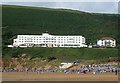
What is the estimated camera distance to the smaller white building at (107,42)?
2349 inches

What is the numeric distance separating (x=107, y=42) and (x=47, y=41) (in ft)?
34.5

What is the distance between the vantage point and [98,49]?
190 ft

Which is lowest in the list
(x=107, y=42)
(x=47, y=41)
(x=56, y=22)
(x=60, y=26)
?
(x=107, y=42)

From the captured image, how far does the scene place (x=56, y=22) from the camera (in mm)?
77500

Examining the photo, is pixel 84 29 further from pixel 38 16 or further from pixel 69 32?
pixel 38 16

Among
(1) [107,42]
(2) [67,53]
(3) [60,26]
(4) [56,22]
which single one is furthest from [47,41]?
(4) [56,22]

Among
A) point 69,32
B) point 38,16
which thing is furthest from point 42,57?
A: point 38,16

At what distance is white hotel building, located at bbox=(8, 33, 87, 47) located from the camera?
5825cm

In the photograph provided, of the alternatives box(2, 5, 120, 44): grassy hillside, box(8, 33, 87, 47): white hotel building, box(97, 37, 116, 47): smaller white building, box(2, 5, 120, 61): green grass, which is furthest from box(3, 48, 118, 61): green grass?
box(2, 5, 120, 44): grassy hillside

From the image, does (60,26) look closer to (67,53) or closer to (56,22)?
(56,22)

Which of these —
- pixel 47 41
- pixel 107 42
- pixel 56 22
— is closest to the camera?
pixel 47 41

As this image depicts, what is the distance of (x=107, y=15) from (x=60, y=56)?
2943 cm

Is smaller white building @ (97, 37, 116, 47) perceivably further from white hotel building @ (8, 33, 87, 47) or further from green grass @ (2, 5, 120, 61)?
white hotel building @ (8, 33, 87, 47)

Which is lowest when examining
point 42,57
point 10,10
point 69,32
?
point 42,57
